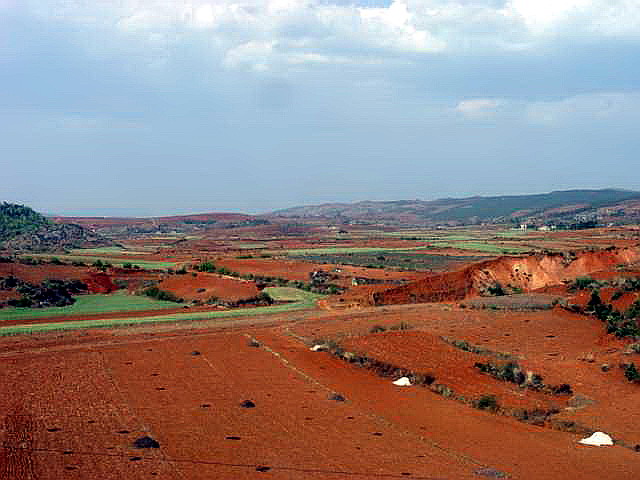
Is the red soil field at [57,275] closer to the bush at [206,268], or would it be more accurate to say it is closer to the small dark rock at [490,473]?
the bush at [206,268]

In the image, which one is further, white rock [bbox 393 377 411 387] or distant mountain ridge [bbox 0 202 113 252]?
distant mountain ridge [bbox 0 202 113 252]

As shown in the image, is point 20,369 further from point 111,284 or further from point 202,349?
point 111,284

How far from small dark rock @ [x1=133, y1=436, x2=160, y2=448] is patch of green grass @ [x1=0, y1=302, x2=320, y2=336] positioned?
2152cm

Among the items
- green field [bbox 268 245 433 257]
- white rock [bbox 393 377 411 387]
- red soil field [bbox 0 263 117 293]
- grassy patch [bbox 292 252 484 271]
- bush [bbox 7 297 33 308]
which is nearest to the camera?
white rock [bbox 393 377 411 387]

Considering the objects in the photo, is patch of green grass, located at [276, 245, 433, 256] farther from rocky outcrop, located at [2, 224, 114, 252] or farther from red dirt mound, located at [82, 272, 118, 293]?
red dirt mound, located at [82, 272, 118, 293]

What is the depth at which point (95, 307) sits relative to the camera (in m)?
47.5

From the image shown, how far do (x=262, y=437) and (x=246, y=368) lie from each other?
29.9 feet

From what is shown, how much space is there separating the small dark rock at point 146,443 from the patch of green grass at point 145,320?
70.6 feet

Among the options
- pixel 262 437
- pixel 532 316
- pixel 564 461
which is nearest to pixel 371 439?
pixel 262 437

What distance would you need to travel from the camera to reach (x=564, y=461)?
16.6 meters

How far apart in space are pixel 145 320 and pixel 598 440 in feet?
94.6

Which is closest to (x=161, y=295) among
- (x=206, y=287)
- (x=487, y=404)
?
(x=206, y=287)

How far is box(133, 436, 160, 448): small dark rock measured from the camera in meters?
16.6

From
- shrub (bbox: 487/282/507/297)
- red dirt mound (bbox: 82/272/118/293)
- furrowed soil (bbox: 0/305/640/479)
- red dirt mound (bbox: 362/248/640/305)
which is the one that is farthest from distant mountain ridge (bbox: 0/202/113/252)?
furrowed soil (bbox: 0/305/640/479)
